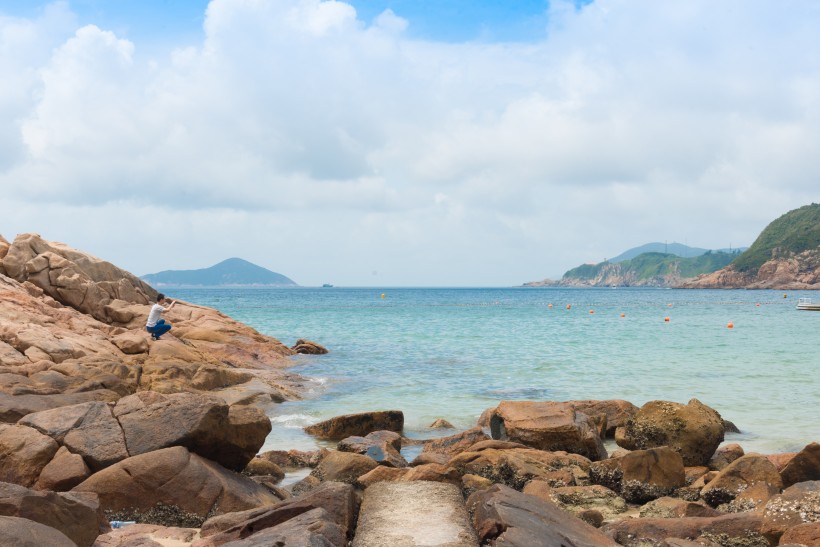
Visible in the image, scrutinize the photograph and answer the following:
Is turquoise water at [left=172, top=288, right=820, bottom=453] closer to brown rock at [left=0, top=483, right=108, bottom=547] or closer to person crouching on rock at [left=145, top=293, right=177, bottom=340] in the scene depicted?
person crouching on rock at [left=145, top=293, right=177, bottom=340]

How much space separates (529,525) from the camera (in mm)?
6715

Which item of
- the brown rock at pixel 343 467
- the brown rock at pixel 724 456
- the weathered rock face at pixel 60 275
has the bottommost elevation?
the brown rock at pixel 724 456

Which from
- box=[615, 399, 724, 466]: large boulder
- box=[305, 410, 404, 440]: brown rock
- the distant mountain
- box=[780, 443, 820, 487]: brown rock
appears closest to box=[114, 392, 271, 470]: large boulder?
box=[305, 410, 404, 440]: brown rock

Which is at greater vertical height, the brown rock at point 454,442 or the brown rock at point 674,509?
the brown rock at point 674,509

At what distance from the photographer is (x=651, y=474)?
10406mm

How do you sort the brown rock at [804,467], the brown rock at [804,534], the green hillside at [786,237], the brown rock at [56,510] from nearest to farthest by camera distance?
the brown rock at [56,510] → the brown rock at [804,534] → the brown rock at [804,467] → the green hillside at [786,237]

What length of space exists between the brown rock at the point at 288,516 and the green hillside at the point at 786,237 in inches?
7124

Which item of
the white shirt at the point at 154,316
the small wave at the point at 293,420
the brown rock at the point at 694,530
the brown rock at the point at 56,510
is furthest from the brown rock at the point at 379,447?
the white shirt at the point at 154,316

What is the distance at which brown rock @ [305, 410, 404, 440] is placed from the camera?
15422 mm

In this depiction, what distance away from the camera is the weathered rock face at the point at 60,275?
26422 millimetres

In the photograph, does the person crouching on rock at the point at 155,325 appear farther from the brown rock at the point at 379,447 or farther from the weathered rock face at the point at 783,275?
the weathered rock face at the point at 783,275

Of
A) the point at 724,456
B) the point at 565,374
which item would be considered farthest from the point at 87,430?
the point at 565,374

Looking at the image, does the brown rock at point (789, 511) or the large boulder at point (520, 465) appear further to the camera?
the large boulder at point (520, 465)

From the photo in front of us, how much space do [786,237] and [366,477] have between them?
633 ft
